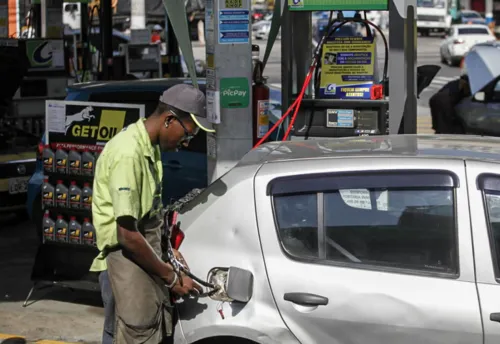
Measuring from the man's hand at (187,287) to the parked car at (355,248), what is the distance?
0.29 ft

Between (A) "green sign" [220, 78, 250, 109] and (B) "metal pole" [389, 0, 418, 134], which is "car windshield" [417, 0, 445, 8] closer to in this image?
(B) "metal pole" [389, 0, 418, 134]

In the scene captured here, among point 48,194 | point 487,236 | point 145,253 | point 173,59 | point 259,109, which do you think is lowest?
point 48,194

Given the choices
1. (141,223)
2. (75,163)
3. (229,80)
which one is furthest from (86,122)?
(141,223)

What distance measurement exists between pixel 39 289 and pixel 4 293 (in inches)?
20.8

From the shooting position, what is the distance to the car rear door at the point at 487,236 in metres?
3.95

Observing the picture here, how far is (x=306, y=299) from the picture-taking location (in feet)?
13.5

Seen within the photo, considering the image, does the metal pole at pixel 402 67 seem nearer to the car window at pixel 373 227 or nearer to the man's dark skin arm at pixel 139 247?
the car window at pixel 373 227

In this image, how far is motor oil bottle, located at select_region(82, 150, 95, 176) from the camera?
6.96m

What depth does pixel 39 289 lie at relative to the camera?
7.75m

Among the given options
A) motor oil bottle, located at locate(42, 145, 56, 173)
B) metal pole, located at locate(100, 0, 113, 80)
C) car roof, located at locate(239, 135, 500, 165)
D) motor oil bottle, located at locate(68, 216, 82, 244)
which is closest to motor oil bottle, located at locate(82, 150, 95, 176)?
motor oil bottle, located at locate(42, 145, 56, 173)

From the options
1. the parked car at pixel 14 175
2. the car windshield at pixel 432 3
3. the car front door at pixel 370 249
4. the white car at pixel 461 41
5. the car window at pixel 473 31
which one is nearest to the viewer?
the car front door at pixel 370 249

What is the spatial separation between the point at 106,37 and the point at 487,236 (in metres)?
13.2

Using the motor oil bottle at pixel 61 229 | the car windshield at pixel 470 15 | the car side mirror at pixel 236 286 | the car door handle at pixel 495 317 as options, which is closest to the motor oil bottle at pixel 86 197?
the motor oil bottle at pixel 61 229

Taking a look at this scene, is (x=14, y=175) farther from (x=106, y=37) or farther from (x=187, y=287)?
(x=106, y=37)
